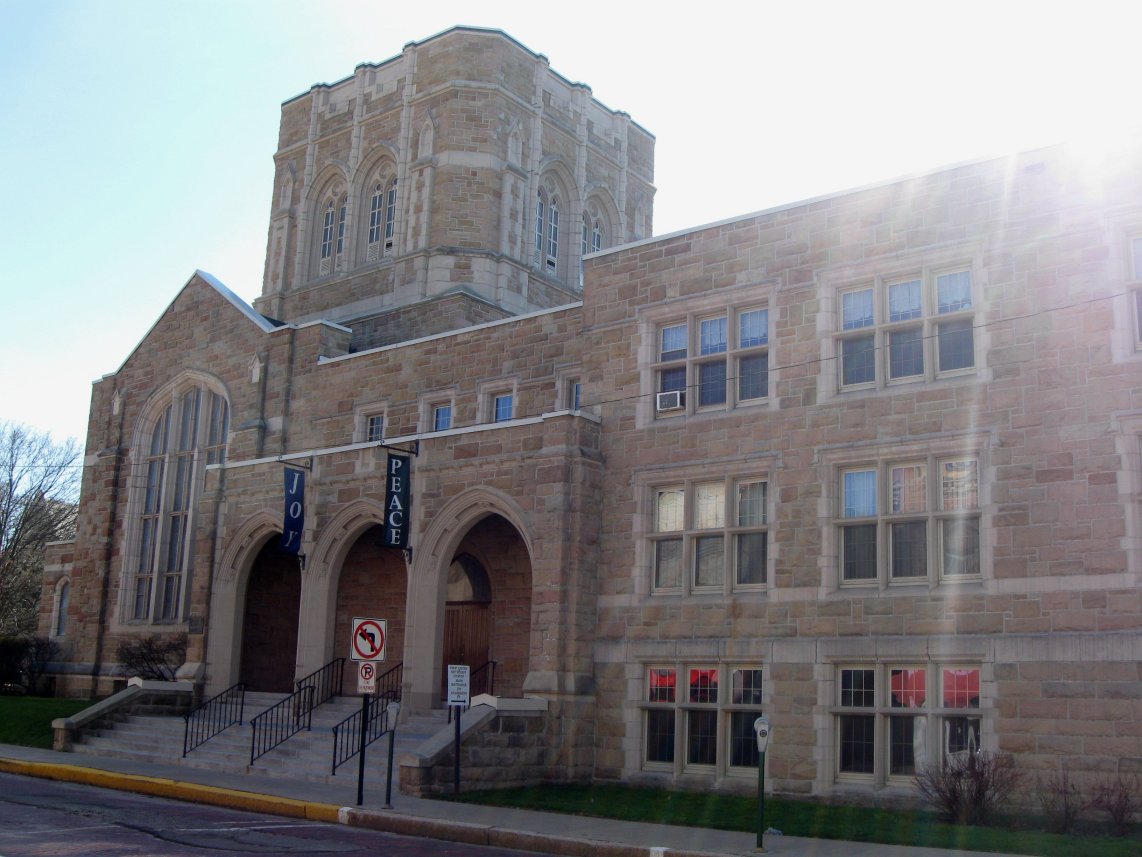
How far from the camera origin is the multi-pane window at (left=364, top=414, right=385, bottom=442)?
25984 mm

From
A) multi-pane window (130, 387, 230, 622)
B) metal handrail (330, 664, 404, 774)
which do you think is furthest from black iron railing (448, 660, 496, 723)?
multi-pane window (130, 387, 230, 622)

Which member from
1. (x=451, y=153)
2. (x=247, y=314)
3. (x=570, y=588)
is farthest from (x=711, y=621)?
(x=451, y=153)

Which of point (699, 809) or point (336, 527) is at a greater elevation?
point (336, 527)

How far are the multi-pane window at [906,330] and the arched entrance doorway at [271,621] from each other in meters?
13.7

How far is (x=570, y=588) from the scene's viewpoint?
63.1ft

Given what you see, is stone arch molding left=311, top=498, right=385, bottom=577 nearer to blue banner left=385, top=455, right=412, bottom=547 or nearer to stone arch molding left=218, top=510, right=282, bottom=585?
blue banner left=385, top=455, right=412, bottom=547

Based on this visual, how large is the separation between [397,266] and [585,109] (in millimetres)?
8731

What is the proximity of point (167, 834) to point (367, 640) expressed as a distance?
3701 millimetres

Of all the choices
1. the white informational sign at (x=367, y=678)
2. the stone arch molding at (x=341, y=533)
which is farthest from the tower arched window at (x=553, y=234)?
the white informational sign at (x=367, y=678)

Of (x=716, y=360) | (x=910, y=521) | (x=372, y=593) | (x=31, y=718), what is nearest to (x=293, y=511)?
(x=372, y=593)

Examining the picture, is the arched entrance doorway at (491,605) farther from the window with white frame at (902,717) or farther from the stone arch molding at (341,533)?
the window with white frame at (902,717)

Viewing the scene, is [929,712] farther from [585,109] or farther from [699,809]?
[585,109]

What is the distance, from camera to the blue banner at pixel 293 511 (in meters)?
23.1

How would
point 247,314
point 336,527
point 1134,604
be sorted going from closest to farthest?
point 1134,604, point 336,527, point 247,314
